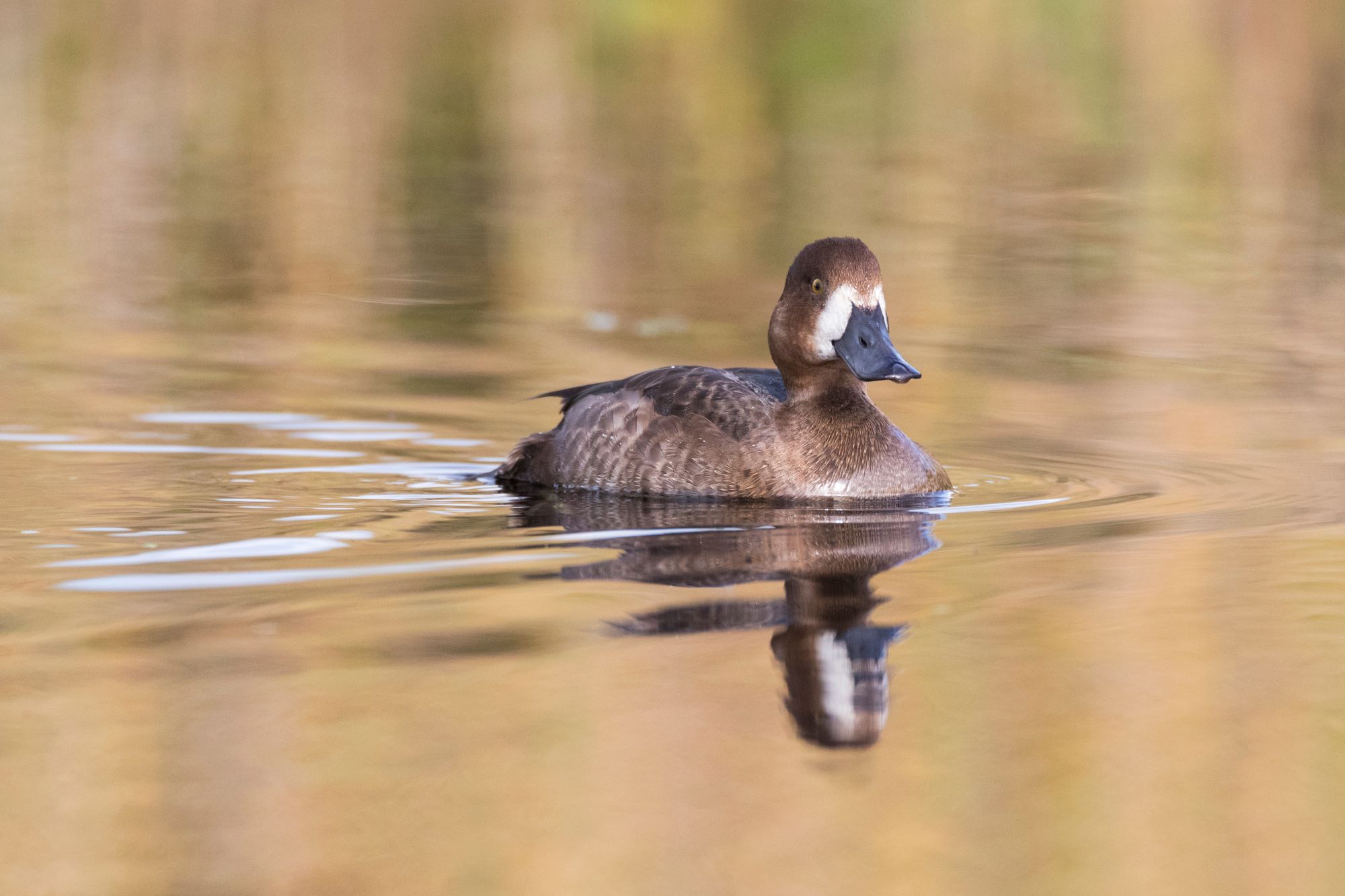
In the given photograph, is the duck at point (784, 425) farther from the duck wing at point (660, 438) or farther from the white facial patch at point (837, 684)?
the white facial patch at point (837, 684)

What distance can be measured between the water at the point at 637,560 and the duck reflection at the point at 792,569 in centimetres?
3

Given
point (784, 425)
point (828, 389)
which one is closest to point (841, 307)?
point (828, 389)

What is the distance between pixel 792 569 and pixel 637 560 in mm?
522

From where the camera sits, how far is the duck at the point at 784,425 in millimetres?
7523

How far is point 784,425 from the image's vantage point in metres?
7.68

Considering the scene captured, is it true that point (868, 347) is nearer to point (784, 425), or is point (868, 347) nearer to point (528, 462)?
point (784, 425)

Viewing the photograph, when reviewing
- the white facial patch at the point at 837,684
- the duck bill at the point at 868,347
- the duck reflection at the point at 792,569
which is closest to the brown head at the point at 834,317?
the duck bill at the point at 868,347

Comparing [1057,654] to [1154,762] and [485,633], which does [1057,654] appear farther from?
[485,633]

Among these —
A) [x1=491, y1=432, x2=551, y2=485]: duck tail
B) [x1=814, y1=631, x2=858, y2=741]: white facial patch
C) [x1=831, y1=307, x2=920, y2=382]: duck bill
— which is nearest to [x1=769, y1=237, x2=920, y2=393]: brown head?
[x1=831, y1=307, x2=920, y2=382]: duck bill

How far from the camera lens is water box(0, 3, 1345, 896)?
388 cm

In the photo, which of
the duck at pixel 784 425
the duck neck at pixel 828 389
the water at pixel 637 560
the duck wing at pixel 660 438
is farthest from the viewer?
the duck neck at pixel 828 389

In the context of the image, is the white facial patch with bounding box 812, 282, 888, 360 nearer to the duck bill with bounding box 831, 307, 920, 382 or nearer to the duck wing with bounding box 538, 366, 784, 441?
the duck bill with bounding box 831, 307, 920, 382

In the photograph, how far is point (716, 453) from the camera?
25.0ft

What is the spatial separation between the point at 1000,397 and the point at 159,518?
180 inches
